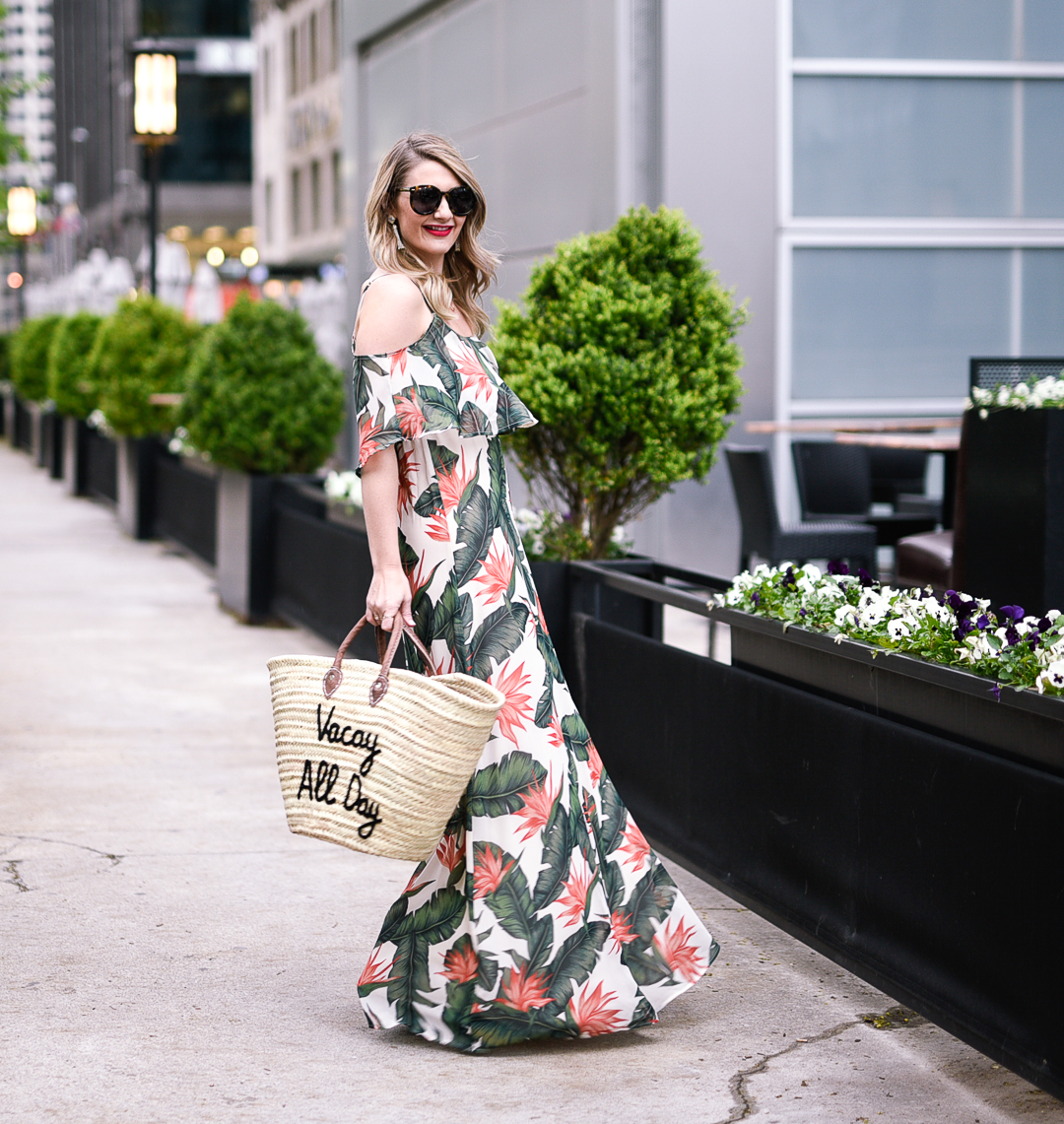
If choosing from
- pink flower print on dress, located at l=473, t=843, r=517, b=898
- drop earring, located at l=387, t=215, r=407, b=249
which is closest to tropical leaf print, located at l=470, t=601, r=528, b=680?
pink flower print on dress, located at l=473, t=843, r=517, b=898

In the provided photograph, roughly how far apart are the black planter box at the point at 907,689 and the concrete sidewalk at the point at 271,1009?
0.47m

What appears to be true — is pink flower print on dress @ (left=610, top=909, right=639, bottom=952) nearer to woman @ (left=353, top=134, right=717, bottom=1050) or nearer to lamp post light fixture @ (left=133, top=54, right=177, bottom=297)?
woman @ (left=353, top=134, right=717, bottom=1050)

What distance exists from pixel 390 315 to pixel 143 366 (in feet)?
45.9

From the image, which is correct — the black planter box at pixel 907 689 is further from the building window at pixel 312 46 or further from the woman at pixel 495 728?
the building window at pixel 312 46

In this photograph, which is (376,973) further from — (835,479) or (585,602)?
(835,479)

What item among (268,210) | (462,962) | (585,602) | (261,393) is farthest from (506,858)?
(268,210)

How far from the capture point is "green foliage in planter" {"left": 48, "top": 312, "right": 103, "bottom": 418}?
883 inches

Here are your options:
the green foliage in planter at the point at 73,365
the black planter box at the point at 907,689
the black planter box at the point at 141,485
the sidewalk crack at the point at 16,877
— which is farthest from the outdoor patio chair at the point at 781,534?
the green foliage in planter at the point at 73,365

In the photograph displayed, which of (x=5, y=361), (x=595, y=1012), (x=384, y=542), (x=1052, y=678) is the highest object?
(x=5, y=361)

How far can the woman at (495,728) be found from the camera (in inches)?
152

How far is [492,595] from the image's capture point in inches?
155

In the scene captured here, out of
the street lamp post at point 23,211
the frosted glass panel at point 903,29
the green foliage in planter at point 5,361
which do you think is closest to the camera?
the frosted glass panel at point 903,29

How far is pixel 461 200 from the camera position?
3.95 m
